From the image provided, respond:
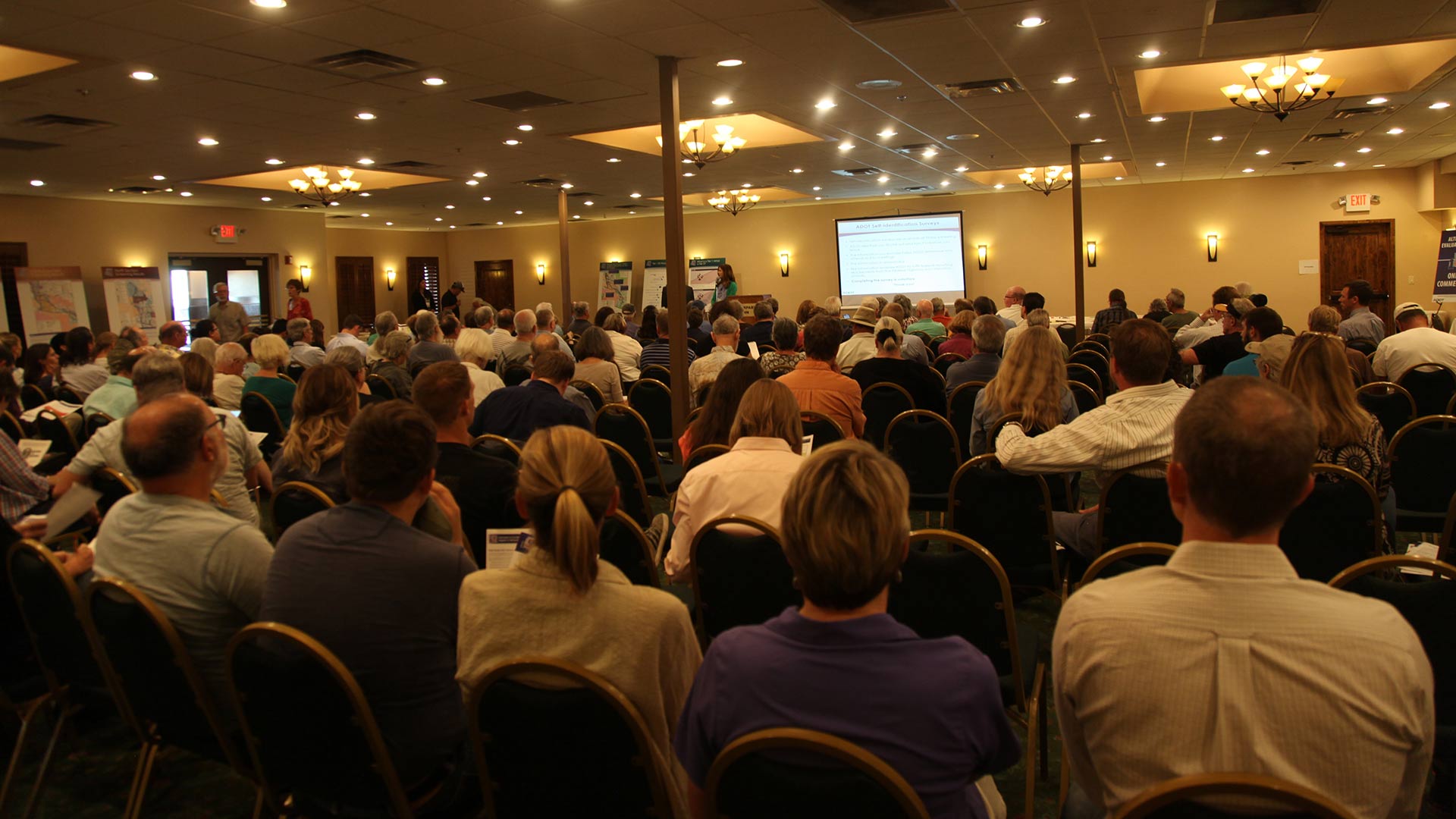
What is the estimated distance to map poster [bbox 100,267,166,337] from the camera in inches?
601

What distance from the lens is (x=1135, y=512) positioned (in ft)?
10.4

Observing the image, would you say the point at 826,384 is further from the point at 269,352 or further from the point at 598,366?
the point at 269,352

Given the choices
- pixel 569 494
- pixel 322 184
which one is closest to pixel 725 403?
pixel 569 494

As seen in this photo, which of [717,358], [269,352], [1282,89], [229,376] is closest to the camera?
[269,352]

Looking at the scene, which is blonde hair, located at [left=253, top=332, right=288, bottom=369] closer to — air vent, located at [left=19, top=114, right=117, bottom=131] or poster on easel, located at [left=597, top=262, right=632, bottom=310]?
air vent, located at [left=19, top=114, right=117, bottom=131]

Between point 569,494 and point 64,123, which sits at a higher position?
point 64,123

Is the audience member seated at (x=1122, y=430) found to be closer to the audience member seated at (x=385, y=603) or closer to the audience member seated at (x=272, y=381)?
the audience member seated at (x=385, y=603)

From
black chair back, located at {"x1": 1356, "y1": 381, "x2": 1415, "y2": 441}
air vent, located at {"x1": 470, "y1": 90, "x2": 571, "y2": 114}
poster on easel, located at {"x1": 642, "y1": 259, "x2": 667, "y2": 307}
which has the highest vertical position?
air vent, located at {"x1": 470, "y1": 90, "x2": 571, "y2": 114}

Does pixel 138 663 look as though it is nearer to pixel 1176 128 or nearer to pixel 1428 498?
pixel 1428 498

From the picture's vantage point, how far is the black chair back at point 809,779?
4.34ft

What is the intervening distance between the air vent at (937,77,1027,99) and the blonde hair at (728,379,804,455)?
241 inches

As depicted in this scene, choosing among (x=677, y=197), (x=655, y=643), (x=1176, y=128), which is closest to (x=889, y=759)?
(x=655, y=643)

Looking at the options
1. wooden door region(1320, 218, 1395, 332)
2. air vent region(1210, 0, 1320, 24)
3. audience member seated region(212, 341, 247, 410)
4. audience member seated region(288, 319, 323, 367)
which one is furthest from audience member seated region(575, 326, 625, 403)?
Result: wooden door region(1320, 218, 1395, 332)

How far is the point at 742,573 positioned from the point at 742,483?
0.33m
